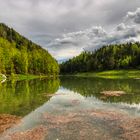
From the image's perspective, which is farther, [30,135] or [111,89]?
[111,89]

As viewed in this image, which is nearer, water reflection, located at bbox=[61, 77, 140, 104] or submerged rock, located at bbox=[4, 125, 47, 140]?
submerged rock, located at bbox=[4, 125, 47, 140]

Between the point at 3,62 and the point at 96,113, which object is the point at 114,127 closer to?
the point at 96,113

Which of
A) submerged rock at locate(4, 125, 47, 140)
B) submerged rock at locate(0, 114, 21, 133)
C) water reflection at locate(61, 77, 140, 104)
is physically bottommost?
submerged rock at locate(4, 125, 47, 140)

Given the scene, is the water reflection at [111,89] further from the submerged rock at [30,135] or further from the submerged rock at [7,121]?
the submerged rock at [30,135]

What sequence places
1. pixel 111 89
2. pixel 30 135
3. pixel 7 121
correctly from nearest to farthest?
pixel 30 135
pixel 7 121
pixel 111 89

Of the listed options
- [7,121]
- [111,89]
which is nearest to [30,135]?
[7,121]

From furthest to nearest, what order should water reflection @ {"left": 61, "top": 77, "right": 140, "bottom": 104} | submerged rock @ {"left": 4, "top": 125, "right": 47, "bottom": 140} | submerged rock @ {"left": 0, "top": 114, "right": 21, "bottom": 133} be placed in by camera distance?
1. water reflection @ {"left": 61, "top": 77, "right": 140, "bottom": 104}
2. submerged rock @ {"left": 0, "top": 114, "right": 21, "bottom": 133}
3. submerged rock @ {"left": 4, "top": 125, "right": 47, "bottom": 140}

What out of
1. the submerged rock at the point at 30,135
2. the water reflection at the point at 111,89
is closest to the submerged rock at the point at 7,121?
the submerged rock at the point at 30,135

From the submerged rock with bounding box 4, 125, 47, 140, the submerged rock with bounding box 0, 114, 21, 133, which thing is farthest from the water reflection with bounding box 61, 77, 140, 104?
the submerged rock with bounding box 4, 125, 47, 140

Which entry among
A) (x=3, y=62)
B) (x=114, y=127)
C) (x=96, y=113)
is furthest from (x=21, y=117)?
(x=3, y=62)

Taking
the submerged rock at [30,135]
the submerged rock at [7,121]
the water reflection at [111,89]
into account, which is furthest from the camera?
the water reflection at [111,89]

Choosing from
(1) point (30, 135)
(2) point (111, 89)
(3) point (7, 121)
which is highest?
(2) point (111, 89)

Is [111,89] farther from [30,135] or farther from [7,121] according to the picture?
[30,135]

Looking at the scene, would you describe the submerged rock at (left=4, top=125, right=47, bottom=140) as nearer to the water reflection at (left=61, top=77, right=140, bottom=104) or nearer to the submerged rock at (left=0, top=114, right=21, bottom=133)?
the submerged rock at (left=0, top=114, right=21, bottom=133)
